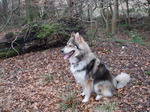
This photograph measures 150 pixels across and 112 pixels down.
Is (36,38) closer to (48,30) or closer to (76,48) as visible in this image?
(48,30)

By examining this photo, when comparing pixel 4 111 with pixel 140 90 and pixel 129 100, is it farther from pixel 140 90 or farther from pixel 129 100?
pixel 140 90

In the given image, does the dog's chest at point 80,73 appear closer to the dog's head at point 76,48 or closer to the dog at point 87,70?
the dog at point 87,70

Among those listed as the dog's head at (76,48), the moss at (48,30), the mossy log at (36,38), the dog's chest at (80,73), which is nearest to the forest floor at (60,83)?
the mossy log at (36,38)

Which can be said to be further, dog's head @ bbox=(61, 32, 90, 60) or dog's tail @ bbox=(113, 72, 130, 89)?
dog's tail @ bbox=(113, 72, 130, 89)

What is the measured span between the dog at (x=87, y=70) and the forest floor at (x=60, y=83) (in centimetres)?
27

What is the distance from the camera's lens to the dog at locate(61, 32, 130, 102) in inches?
170

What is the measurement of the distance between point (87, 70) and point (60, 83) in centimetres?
170

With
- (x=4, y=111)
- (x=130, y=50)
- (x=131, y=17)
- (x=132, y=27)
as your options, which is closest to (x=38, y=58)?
(x=4, y=111)

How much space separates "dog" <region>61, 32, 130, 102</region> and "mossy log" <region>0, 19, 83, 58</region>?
4.20 metres

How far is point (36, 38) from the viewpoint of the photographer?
866cm

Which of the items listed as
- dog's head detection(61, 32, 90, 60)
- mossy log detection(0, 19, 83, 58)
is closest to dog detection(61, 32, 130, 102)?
dog's head detection(61, 32, 90, 60)

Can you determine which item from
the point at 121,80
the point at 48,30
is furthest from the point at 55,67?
the point at 121,80

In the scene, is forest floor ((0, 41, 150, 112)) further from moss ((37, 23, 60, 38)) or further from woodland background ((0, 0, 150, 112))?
moss ((37, 23, 60, 38))

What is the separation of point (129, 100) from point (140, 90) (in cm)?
58
